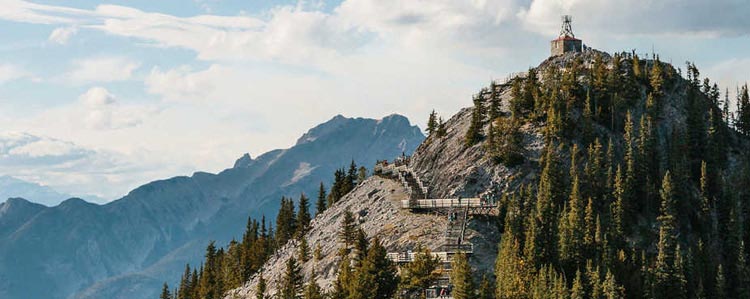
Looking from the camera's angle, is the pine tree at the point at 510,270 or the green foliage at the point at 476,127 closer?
the pine tree at the point at 510,270

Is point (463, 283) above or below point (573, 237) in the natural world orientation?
below

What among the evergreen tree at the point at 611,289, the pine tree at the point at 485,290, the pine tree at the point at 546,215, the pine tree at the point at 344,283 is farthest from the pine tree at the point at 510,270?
the pine tree at the point at 344,283

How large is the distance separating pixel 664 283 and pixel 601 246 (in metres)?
11.0

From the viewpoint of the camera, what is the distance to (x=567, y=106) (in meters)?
186

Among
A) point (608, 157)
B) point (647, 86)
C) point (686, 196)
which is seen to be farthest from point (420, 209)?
point (647, 86)

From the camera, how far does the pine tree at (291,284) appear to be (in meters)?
157

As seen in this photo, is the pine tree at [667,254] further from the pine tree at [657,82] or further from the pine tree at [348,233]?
the pine tree at [348,233]

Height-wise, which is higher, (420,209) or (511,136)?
(511,136)

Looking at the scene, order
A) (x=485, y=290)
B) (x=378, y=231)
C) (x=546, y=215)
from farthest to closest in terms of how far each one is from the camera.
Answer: (x=378, y=231), (x=546, y=215), (x=485, y=290)

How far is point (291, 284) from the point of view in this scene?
16050cm

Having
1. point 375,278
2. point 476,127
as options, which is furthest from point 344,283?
point 476,127

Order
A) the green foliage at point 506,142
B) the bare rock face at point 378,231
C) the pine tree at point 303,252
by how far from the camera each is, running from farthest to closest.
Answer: the pine tree at point 303,252, the green foliage at point 506,142, the bare rock face at point 378,231

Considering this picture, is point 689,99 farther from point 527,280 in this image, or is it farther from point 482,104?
point 527,280

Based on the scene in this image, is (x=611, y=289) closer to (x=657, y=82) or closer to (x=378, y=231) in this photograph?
(x=378, y=231)
